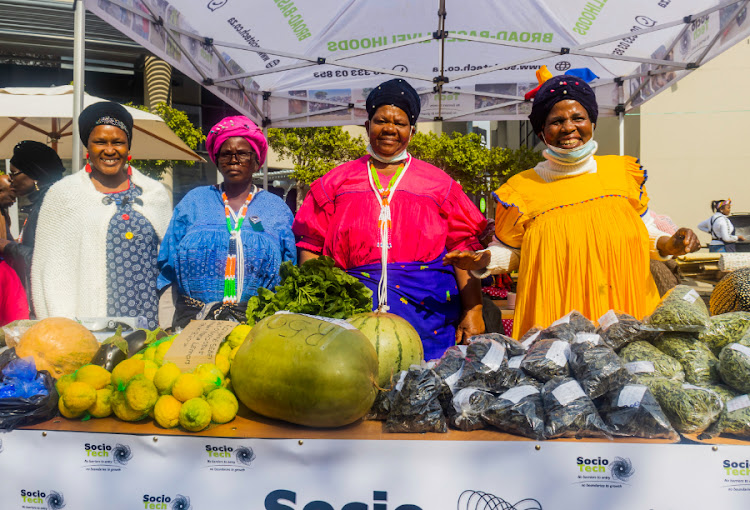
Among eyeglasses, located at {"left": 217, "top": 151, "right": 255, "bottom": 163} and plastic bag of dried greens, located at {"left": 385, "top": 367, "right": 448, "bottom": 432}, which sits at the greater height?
eyeglasses, located at {"left": 217, "top": 151, "right": 255, "bottom": 163}

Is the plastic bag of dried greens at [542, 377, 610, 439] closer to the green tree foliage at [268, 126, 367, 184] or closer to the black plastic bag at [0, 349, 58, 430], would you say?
the black plastic bag at [0, 349, 58, 430]

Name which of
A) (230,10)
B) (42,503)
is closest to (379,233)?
(42,503)

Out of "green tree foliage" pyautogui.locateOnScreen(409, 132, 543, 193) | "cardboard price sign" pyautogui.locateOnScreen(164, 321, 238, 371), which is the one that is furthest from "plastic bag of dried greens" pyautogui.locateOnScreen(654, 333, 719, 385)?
"green tree foliage" pyautogui.locateOnScreen(409, 132, 543, 193)

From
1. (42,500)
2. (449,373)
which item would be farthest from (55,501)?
(449,373)

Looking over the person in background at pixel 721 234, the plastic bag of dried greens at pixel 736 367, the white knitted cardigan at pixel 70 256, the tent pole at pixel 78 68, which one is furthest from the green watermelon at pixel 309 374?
the person in background at pixel 721 234

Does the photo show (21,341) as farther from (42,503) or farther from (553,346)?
(553,346)

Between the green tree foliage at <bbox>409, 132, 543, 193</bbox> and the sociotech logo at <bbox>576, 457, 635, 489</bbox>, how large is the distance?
50.3 feet

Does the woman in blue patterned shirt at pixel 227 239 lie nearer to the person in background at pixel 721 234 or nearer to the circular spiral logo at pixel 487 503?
the circular spiral logo at pixel 487 503

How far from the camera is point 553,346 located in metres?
1.79

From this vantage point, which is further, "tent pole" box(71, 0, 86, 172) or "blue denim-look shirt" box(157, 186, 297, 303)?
"tent pole" box(71, 0, 86, 172)

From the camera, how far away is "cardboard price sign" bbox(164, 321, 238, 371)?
6.55 feet

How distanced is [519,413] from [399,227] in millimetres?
1403

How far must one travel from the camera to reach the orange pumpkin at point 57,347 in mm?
2052

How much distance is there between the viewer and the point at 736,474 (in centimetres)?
155
